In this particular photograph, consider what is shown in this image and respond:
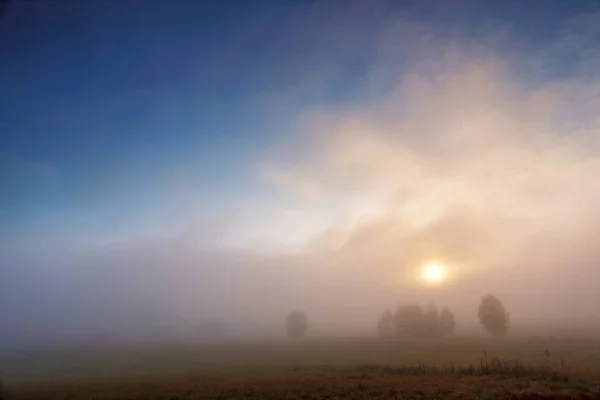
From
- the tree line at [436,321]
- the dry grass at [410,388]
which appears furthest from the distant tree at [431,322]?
the dry grass at [410,388]

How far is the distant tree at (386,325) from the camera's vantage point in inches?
6147

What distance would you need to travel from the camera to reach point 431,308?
139375 millimetres

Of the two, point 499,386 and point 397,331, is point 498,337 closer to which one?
point 397,331

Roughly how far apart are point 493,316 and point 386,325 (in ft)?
183

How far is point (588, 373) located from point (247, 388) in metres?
31.3

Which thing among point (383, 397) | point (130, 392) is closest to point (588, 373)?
point (383, 397)

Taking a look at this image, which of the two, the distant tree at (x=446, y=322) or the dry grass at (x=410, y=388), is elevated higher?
the dry grass at (x=410, y=388)

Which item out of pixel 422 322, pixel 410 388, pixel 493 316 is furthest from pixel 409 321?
pixel 410 388

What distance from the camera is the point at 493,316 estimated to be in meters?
113

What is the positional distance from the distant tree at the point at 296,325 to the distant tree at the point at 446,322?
222 feet

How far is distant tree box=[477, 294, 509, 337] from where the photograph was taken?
4395 inches

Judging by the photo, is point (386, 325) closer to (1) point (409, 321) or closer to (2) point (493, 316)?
(1) point (409, 321)

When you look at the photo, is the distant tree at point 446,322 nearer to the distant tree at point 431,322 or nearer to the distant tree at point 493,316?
the distant tree at point 431,322

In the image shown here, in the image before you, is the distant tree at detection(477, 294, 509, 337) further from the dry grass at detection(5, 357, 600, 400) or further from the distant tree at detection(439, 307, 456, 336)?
the dry grass at detection(5, 357, 600, 400)
